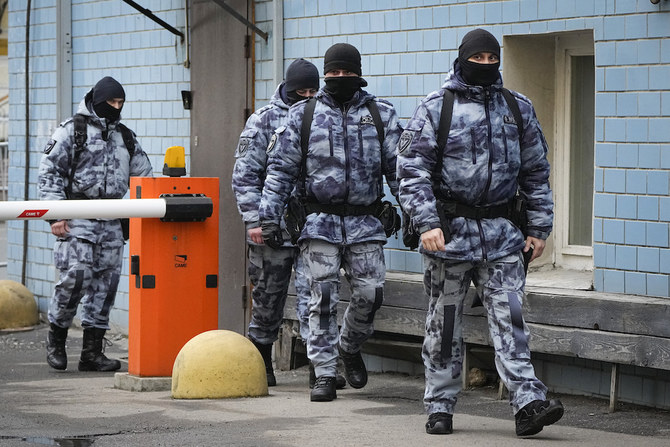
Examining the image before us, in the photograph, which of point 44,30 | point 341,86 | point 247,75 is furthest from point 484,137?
point 44,30

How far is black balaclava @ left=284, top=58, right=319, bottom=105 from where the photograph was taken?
8.62 metres

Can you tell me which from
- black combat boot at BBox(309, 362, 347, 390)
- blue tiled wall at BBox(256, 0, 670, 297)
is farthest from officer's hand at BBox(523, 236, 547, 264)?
black combat boot at BBox(309, 362, 347, 390)

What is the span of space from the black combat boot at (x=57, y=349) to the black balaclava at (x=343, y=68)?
3266 mm

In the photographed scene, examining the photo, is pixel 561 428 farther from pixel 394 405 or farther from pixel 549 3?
pixel 549 3

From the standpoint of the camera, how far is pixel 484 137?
671 cm

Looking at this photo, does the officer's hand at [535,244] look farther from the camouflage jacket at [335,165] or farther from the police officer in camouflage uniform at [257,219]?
the police officer in camouflage uniform at [257,219]

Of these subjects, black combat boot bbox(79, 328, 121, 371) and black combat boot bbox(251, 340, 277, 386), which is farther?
black combat boot bbox(79, 328, 121, 371)

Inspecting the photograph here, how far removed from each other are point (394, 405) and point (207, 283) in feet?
A: 5.22

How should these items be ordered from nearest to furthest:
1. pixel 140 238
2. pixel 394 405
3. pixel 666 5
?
1. pixel 666 5
2. pixel 394 405
3. pixel 140 238

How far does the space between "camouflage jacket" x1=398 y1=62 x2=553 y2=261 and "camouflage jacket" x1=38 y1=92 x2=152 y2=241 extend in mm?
3538

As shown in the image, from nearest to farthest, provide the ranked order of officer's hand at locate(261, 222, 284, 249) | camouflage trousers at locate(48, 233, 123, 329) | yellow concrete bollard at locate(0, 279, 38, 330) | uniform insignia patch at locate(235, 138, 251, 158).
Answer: officer's hand at locate(261, 222, 284, 249), uniform insignia patch at locate(235, 138, 251, 158), camouflage trousers at locate(48, 233, 123, 329), yellow concrete bollard at locate(0, 279, 38, 330)

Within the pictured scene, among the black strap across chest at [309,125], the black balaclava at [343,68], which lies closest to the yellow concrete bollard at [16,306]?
the black strap across chest at [309,125]

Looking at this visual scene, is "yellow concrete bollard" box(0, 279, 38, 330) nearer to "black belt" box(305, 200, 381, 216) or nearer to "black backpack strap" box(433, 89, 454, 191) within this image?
"black belt" box(305, 200, 381, 216)

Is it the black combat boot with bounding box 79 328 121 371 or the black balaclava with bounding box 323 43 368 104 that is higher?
the black balaclava with bounding box 323 43 368 104
